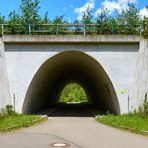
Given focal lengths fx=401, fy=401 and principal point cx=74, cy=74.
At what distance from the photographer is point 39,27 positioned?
25125 millimetres

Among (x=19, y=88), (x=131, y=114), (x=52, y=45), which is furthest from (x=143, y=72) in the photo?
(x=19, y=88)

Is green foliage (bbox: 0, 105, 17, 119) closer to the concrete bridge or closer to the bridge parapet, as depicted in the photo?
the concrete bridge

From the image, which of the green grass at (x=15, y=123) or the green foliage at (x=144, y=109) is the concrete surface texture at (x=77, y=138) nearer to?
the green grass at (x=15, y=123)

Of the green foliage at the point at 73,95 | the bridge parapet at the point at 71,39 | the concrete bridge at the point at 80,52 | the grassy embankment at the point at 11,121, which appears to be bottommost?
the green foliage at the point at 73,95

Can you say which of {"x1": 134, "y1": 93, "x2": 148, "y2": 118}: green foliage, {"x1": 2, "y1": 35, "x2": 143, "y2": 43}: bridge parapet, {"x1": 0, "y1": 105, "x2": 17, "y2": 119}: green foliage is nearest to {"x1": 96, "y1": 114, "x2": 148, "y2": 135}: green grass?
{"x1": 134, "y1": 93, "x2": 148, "y2": 118}: green foliage

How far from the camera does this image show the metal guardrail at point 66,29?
24.9 m

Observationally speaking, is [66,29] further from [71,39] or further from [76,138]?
[76,138]

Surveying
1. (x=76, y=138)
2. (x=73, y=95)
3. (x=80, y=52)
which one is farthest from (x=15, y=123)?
(x=73, y=95)

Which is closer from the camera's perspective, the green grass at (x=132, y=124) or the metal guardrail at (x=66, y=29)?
the green grass at (x=132, y=124)

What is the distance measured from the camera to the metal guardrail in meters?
24.9

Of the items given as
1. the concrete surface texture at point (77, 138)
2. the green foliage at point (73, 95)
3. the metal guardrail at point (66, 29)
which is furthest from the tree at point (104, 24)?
the green foliage at point (73, 95)

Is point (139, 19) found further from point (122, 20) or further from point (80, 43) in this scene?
point (80, 43)

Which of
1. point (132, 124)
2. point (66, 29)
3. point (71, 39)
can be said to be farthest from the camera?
point (66, 29)

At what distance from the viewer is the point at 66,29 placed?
82.6 feet
